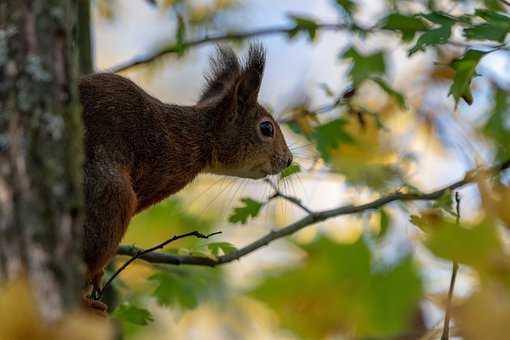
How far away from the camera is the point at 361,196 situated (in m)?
3.05

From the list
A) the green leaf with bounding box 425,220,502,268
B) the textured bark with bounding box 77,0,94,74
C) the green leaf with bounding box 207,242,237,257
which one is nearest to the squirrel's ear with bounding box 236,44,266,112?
the textured bark with bounding box 77,0,94,74

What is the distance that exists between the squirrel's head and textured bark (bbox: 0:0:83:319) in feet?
6.21

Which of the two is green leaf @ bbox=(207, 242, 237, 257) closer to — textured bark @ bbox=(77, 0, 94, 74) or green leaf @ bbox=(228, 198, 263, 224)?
green leaf @ bbox=(228, 198, 263, 224)

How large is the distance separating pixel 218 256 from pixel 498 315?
162 cm

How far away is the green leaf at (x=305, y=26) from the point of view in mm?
3021

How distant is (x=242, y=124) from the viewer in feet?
10.4

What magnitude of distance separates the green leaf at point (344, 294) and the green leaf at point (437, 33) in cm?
99

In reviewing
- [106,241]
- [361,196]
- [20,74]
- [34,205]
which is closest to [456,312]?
[34,205]

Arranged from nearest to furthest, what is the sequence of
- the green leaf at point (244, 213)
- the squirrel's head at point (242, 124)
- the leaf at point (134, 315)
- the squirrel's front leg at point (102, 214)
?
the squirrel's front leg at point (102, 214) → the leaf at point (134, 315) → the green leaf at point (244, 213) → the squirrel's head at point (242, 124)

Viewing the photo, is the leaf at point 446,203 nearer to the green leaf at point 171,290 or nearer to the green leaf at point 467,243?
the green leaf at point 467,243

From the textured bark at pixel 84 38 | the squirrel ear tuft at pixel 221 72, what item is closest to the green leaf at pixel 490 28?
the squirrel ear tuft at pixel 221 72

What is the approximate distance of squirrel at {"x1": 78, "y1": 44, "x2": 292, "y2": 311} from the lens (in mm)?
2236

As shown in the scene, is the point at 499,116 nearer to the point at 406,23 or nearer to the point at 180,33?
the point at 406,23

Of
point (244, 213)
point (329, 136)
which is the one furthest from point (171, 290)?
point (329, 136)
